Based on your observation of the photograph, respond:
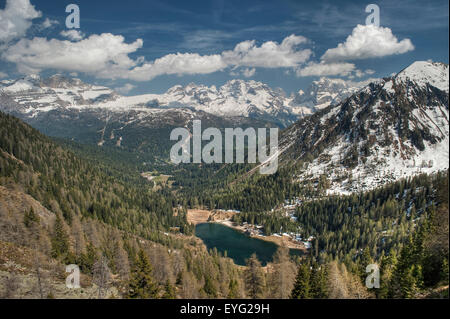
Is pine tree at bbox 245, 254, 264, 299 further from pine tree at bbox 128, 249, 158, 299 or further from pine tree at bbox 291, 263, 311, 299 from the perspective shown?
pine tree at bbox 128, 249, 158, 299

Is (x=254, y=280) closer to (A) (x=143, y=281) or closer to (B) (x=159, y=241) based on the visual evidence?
(A) (x=143, y=281)

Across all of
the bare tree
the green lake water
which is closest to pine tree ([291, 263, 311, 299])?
the bare tree

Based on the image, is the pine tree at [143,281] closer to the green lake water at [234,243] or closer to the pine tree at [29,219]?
the pine tree at [29,219]

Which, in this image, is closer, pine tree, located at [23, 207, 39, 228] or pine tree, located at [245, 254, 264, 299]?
pine tree, located at [245, 254, 264, 299]

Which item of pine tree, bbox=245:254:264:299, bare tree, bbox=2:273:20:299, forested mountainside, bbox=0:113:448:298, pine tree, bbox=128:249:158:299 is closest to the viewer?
bare tree, bbox=2:273:20:299

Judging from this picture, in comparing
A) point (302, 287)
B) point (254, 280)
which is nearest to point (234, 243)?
point (254, 280)

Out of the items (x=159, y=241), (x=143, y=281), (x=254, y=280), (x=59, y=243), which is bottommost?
(x=159, y=241)

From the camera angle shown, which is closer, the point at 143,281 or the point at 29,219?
the point at 143,281
